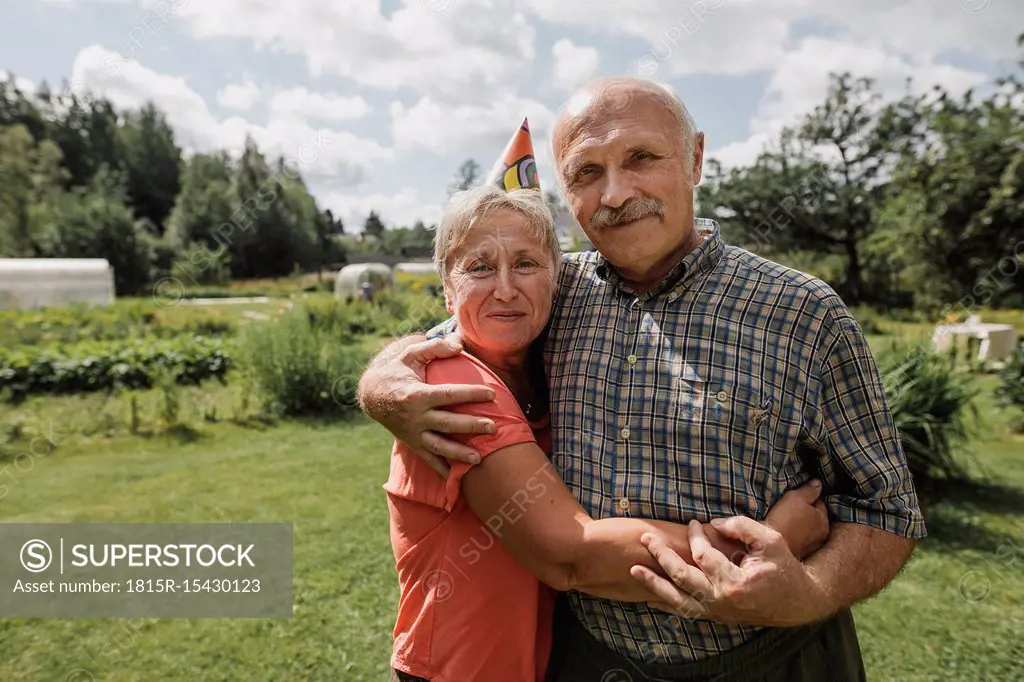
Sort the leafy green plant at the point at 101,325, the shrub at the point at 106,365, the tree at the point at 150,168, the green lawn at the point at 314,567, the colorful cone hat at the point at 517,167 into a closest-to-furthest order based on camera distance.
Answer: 1. the colorful cone hat at the point at 517,167
2. the green lawn at the point at 314,567
3. the shrub at the point at 106,365
4. the leafy green plant at the point at 101,325
5. the tree at the point at 150,168

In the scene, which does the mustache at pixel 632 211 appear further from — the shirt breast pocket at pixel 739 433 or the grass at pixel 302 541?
the grass at pixel 302 541

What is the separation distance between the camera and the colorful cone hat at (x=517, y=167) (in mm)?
2078

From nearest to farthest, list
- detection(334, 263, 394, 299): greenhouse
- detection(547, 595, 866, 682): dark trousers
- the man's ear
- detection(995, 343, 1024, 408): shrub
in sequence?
1. detection(547, 595, 866, 682): dark trousers
2. the man's ear
3. detection(995, 343, 1024, 408): shrub
4. detection(334, 263, 394, 299): greenhouse

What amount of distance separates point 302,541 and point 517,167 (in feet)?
15.5

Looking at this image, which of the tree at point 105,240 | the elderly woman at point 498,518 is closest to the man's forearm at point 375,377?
the elderly woman at point 498,518

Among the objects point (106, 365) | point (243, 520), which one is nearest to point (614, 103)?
point (243, 520)

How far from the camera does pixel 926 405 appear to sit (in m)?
6.25

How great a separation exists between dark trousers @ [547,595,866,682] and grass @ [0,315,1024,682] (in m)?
2.66

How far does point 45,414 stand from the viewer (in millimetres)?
8805

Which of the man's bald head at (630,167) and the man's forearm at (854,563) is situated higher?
the man's bald head at (630,167)

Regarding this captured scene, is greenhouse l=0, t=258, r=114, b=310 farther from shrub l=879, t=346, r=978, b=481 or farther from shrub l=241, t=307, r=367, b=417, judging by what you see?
shrub l=879, t=346, r=978, b=481

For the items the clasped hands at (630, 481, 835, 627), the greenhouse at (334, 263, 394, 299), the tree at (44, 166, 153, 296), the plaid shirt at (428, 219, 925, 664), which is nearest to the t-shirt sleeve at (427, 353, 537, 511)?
the plaid shirt at (428, 219, 925, 664)

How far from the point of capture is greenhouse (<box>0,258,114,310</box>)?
69.5 ft

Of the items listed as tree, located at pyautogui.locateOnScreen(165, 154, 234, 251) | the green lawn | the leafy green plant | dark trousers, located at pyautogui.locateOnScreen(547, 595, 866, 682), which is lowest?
the green lawn
